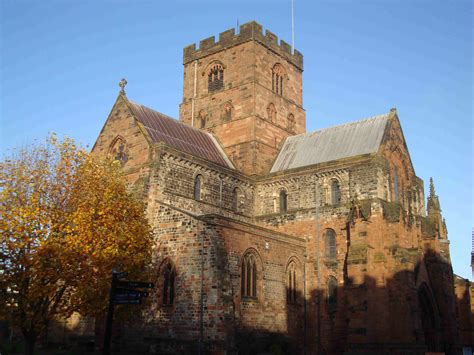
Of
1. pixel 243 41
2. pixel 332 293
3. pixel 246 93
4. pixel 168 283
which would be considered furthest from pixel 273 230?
pixel 243 41

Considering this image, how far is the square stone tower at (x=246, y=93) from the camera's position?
42438 millimetres

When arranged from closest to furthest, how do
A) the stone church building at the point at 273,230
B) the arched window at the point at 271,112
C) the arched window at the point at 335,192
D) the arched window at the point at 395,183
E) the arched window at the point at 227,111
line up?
Result: the stone church building at the point at 273,230, the arched window at the point at 335,192, the arched window at the point at 395,183, the arched window at the point at 227,111, the arched window at the point at 271,112

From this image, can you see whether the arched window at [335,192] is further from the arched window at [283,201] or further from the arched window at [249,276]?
the arched window at [249,276]

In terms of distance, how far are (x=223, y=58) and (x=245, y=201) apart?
14.3m

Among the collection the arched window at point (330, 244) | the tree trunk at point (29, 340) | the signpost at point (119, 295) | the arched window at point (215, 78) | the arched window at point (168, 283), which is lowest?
the tree trunk at point (29, 340)

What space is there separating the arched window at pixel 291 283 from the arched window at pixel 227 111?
1552 cm

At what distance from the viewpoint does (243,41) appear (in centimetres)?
4478

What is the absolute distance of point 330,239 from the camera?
35.0 m

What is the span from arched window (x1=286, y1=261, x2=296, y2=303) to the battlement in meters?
20.8

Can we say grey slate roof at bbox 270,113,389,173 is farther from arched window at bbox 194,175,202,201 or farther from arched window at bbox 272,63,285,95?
arched window at bbox 194,175,202,201

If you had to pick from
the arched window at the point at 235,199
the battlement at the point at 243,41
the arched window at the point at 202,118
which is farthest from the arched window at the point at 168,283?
the battlement at the point at 243,41

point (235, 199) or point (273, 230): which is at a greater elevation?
point (235, 199)

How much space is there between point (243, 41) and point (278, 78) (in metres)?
4.79

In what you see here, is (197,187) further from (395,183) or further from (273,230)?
(395,183)
